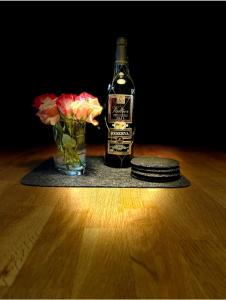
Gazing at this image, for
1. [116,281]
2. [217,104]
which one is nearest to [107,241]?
[116,281]

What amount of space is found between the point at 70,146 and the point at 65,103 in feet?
0.42

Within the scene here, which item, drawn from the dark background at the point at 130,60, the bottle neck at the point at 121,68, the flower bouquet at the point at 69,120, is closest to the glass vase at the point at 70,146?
the flower bouquet at the point at 69,120

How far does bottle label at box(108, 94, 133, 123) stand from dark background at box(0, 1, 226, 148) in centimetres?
109

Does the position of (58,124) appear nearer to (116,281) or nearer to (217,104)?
(116,281)

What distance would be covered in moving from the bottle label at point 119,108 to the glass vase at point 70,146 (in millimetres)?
141

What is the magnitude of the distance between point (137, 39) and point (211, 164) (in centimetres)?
133

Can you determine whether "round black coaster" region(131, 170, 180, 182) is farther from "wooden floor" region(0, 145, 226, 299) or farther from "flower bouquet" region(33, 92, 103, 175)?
"flower bouquet" region(33, 92, 103, 175)

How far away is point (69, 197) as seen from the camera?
2.49 feet

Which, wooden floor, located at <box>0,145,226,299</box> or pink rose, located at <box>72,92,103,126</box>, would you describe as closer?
wooden floor, located at <box>0,145,226,299</box>

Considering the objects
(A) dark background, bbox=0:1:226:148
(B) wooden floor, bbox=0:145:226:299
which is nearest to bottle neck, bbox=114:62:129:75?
(B) wooden floor, bbox=0:145:226:299

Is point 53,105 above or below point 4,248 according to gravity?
above

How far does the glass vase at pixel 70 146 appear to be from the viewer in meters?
0.98

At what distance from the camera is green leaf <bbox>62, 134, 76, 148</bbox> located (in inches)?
38.3

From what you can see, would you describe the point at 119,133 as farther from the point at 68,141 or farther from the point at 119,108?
the point at 68,141
